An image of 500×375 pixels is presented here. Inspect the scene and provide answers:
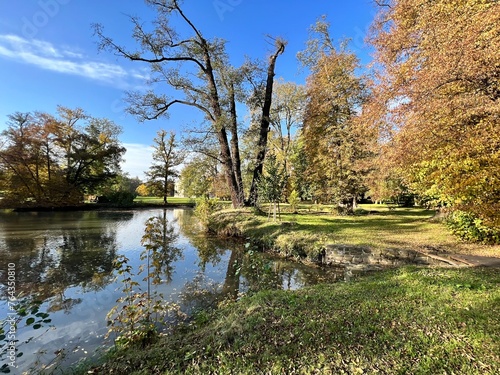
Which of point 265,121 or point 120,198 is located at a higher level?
point 265,121

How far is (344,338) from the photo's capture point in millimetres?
2348

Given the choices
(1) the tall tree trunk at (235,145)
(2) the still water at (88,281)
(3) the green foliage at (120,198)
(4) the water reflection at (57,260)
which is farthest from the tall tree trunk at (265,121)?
(3) the green foliage at (120,198)

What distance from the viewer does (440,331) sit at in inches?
94.4

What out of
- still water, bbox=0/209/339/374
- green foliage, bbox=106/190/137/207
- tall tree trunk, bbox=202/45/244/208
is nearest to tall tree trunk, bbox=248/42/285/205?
tall tree trunk, bbox=202/45/244/208

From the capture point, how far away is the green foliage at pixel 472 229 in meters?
6.37

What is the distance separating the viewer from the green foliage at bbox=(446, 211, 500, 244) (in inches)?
251

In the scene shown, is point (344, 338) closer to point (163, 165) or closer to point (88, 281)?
point (88, 281)

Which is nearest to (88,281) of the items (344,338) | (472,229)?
(344,338)

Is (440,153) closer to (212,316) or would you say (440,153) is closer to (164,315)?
(212,316)

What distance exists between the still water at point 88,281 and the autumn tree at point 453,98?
3.77m

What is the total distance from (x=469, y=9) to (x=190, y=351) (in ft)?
24.2

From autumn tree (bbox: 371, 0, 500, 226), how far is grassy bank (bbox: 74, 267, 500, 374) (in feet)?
9.28

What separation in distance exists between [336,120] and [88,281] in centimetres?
1477

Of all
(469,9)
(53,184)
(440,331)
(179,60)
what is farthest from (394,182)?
(53,184)
